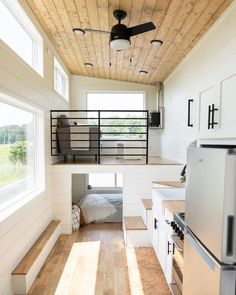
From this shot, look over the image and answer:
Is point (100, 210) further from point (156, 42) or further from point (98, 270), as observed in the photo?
point (156, 42)

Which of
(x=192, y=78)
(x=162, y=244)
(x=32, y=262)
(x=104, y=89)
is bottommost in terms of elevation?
(x=32, y=262)

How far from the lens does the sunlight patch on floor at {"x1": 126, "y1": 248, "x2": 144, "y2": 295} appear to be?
97.6 inches

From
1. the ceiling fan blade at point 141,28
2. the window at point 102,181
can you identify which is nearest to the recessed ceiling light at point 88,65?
the ceiling fan blade at point 141,28

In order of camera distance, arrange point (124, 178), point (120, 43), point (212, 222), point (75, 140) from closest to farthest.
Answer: point (212, 222), point (120, 43), point (124, 178), point (75, 140)

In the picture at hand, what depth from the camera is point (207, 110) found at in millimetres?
2891

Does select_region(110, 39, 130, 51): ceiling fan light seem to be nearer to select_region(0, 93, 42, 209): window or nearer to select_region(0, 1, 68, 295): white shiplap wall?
select_region(0, 1, 68, 295): white shiplap wall

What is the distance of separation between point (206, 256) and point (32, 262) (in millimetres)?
2059

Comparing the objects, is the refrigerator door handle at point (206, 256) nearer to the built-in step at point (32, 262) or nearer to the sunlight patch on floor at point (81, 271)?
the sunlight patch on floor at point (81, 271)

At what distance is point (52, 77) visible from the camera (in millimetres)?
4074

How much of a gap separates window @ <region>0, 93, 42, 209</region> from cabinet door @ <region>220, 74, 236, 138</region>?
7.69 ft

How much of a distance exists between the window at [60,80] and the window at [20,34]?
3.09 ft

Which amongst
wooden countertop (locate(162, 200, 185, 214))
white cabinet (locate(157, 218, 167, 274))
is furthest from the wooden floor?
wooden countertop (locate(162, 200, 185, 214))

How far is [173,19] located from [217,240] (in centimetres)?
260

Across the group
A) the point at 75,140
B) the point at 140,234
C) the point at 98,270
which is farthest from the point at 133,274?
the point at 75,140
